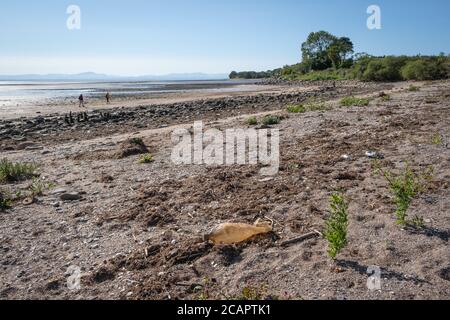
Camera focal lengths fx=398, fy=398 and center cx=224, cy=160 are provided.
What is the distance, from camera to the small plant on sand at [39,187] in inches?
295

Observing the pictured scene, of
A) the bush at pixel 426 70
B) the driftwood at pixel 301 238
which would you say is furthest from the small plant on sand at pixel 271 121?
the bush at pixel 426 70

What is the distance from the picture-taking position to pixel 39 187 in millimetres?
7594

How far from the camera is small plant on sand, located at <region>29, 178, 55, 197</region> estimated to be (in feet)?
24.6

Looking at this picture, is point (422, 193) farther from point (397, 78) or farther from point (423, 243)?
point (397, 78)

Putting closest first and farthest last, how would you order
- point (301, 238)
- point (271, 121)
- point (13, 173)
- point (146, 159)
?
point (301, 238) < point (13, 173) < point (146, 159) < point (271, 121)

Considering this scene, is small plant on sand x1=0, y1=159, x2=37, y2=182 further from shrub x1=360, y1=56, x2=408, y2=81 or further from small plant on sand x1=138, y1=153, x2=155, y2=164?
shrub x1=360, y1=56, x2=408, y2=81

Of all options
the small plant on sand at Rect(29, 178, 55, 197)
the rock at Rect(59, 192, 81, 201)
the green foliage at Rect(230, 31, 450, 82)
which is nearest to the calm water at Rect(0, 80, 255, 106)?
the green foliage at Rect(230, 31, 450, 82)

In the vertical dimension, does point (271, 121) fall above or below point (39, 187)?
above

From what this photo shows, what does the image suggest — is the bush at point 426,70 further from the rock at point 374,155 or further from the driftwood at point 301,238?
the driftwood at point 301,238

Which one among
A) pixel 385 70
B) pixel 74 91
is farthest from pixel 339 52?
pixel 74 91

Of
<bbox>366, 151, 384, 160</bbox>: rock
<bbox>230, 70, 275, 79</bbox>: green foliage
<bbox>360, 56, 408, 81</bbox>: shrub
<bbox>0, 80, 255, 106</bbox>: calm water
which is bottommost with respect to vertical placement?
<bbox>366, 151, 384, 160</bbox>: rock

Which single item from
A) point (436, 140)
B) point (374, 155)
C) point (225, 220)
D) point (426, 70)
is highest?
point (426, 70)

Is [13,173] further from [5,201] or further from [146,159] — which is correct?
[146,159]
